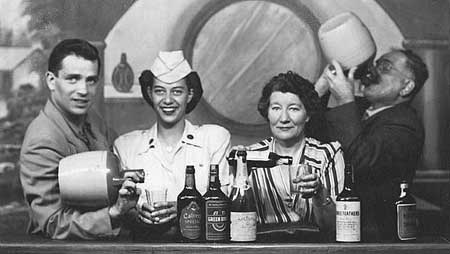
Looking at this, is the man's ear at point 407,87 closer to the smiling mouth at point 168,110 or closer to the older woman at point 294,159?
the older woman at point 294,159

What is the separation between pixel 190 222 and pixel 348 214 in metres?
0.53

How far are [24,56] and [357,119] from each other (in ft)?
3.96

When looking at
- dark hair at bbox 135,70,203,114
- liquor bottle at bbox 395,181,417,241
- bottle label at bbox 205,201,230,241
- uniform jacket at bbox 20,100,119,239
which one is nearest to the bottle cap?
bottle label at bbox 205,201,230,241

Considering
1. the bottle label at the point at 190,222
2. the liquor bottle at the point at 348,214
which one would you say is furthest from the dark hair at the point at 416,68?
the bottle label at the point at 190,222

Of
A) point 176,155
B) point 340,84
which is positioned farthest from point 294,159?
point 176,155

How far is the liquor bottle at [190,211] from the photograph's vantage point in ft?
8.99

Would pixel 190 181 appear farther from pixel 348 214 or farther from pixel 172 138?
pixel 348 214

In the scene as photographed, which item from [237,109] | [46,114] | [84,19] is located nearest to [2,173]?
[46,114]

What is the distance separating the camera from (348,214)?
2713 millimetres

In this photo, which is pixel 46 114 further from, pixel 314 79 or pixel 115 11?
pixel 314 79

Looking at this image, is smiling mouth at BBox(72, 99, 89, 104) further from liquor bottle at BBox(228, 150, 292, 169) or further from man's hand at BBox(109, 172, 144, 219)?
liquor bottle at BBox(228, 150, 292, 169)

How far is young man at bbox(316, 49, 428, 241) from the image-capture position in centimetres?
283

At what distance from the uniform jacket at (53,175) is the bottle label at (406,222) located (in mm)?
965

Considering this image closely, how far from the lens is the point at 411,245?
2660 mm
